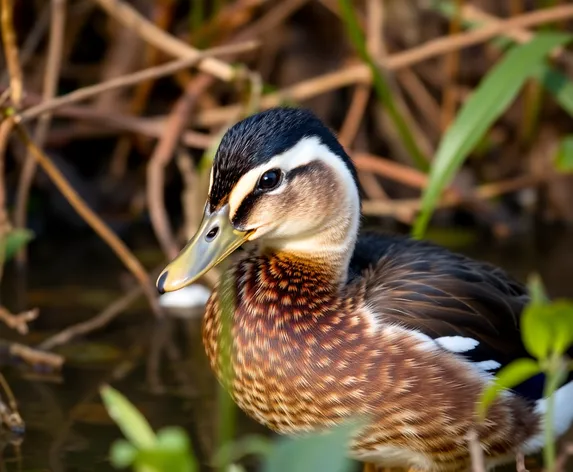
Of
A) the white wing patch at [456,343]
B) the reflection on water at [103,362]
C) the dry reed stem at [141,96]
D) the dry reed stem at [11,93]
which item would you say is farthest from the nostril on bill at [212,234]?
the dry reed stem at [141,96]

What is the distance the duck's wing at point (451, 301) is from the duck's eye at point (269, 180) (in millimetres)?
418

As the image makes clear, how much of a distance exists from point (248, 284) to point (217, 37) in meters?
2.41

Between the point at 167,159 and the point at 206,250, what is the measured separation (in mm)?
2063

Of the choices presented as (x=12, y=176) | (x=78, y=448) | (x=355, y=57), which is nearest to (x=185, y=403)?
(x=78, y=448)


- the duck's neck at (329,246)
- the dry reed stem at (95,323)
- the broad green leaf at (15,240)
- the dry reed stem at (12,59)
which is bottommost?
the dry reed stem at (95,323)

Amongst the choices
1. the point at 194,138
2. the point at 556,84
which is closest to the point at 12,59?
the point at 194,138

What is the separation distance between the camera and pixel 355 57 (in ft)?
19.0

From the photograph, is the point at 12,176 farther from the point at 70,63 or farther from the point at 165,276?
the point at 165,276

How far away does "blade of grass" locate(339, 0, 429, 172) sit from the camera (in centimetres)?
444

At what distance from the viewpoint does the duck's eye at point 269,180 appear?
3.07 m

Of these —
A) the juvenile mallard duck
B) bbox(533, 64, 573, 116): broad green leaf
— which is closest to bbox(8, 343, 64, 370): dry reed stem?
the juvenile mallard duck

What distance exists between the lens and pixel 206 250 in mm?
3051

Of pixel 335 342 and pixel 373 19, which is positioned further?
pixel 373 19

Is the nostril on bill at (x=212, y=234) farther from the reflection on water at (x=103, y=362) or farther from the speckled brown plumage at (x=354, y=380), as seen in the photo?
the reflection on water at (x=103, y=362)
